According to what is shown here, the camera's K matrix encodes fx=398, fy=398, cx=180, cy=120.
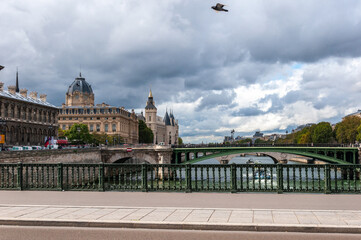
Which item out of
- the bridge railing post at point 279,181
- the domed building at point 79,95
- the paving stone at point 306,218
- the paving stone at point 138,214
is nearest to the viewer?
the paving stone at point 306,218

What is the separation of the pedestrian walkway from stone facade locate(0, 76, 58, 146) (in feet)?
172

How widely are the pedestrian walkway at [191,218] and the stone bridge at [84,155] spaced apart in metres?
27.9

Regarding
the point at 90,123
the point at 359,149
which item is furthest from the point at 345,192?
the point at 90,123

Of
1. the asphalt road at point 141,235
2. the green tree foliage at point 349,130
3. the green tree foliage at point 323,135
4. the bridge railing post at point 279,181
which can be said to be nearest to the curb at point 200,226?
the asphalt road at point 141,235

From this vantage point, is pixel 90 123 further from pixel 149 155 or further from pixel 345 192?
pixel 345 192

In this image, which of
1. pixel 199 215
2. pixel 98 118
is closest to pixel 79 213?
pixel 199 215

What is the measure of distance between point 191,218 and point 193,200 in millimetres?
3261

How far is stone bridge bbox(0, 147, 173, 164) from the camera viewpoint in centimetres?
4014

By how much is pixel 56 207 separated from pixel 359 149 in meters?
64.3

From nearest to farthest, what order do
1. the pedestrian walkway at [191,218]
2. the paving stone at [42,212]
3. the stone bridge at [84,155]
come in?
the pedestrian walkway at [191,218] < the paving stone at [42,212] < the stone bridge at [84,155]

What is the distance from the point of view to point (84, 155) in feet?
201

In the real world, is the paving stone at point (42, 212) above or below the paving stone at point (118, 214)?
above

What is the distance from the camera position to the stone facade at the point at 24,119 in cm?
6431

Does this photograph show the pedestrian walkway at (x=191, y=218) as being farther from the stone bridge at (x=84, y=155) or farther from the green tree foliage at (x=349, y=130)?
the green tree foliage at (x=349, y=130)
